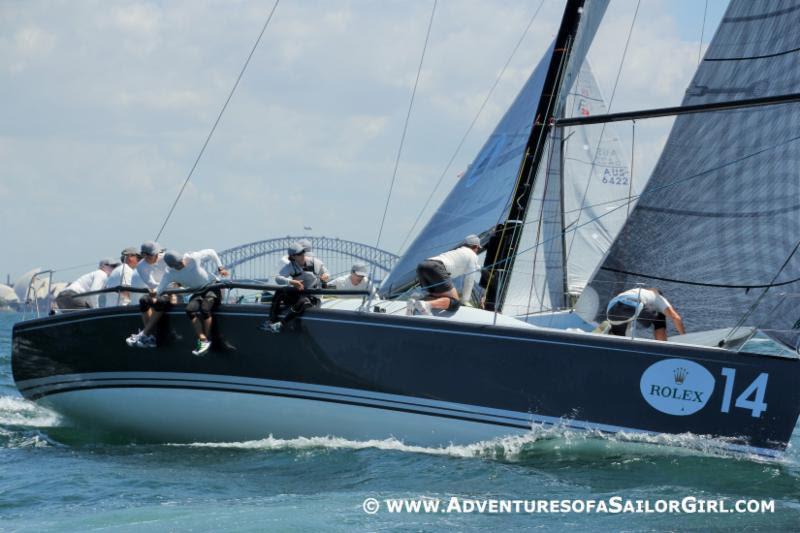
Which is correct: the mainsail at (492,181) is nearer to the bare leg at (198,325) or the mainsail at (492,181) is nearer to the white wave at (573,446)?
the bare leg at (198,325)

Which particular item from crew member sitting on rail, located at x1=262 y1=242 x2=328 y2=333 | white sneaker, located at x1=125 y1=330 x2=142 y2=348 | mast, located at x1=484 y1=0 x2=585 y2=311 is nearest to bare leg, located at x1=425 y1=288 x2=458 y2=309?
crew member sitting on rail, located at x1=262 y1=242 x2=328 y2=333

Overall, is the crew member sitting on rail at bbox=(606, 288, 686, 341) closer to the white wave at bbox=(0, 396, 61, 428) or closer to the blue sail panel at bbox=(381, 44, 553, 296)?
the blue sail panel at bbox=(381, 44, 553, 296)

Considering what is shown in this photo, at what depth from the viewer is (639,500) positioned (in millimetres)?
6836

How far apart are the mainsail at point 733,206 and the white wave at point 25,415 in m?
5.10

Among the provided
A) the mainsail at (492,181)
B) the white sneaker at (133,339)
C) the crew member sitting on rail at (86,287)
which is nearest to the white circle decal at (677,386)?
the mainsail at (492,181)

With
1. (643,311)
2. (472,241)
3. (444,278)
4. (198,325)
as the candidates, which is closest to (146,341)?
(198,325)

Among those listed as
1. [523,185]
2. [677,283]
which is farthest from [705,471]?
[523,185]

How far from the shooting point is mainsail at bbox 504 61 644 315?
10.9 meters

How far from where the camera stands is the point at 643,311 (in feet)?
28.1

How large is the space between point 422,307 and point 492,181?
2023 mm

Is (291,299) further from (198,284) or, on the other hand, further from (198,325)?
(198,284)

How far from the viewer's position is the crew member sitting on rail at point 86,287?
34.6 feet

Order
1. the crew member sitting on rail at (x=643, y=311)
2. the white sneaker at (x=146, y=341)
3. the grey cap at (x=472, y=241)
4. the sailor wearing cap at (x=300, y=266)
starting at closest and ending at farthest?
1. the crew member sitting on rail at (x=643, y=311)
2. the white sneaker at (x=146, y=341)
3. the grey cap at (x=472, y=241)
4. the sailor wearing cap at (x=300, y=266)

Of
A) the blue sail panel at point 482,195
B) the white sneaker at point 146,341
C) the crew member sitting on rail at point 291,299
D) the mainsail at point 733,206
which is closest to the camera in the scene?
the crew member sitting on rail at point 291,299
